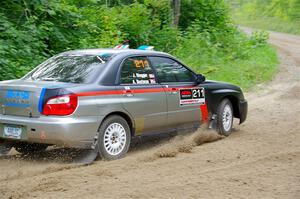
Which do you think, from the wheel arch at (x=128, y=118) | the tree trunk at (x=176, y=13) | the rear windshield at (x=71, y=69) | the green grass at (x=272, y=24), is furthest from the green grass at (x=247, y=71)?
the green grass at (x=272, y=24)

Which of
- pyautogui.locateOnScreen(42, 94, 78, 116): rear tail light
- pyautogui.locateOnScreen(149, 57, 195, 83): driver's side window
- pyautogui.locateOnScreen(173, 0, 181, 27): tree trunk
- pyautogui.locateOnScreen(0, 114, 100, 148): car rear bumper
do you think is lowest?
pyautogui.locateOnScreen(0, 114, 100, 148): car rear bumper

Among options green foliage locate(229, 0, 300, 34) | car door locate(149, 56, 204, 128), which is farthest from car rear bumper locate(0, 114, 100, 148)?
green foliage locate(229, 0, 300, 34)

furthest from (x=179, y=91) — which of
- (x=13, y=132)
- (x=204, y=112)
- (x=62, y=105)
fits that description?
(x=13, y=132)

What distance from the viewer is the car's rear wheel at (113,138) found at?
730 cm

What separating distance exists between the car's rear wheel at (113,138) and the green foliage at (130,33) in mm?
4171

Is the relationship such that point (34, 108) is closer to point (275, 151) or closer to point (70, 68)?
point (70, 68)

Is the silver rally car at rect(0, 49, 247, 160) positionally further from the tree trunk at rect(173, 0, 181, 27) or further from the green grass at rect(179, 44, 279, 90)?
the tree trunk at rect(173, 0, 181, 27)

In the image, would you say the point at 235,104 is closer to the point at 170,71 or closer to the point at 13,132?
the point at 170,71

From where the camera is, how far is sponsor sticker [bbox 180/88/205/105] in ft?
28.7

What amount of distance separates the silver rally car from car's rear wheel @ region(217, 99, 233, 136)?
363 mm

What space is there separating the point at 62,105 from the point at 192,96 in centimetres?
262

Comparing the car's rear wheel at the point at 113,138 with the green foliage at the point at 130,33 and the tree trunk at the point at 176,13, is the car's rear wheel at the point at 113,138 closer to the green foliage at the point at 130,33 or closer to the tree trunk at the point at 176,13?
the green foliage at the point at 130,33

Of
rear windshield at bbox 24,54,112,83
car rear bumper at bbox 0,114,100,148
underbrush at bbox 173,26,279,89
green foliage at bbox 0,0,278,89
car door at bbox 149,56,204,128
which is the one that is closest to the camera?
car rear bumper at bbox 0,114,100,148

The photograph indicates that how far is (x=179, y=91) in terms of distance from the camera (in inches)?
342
